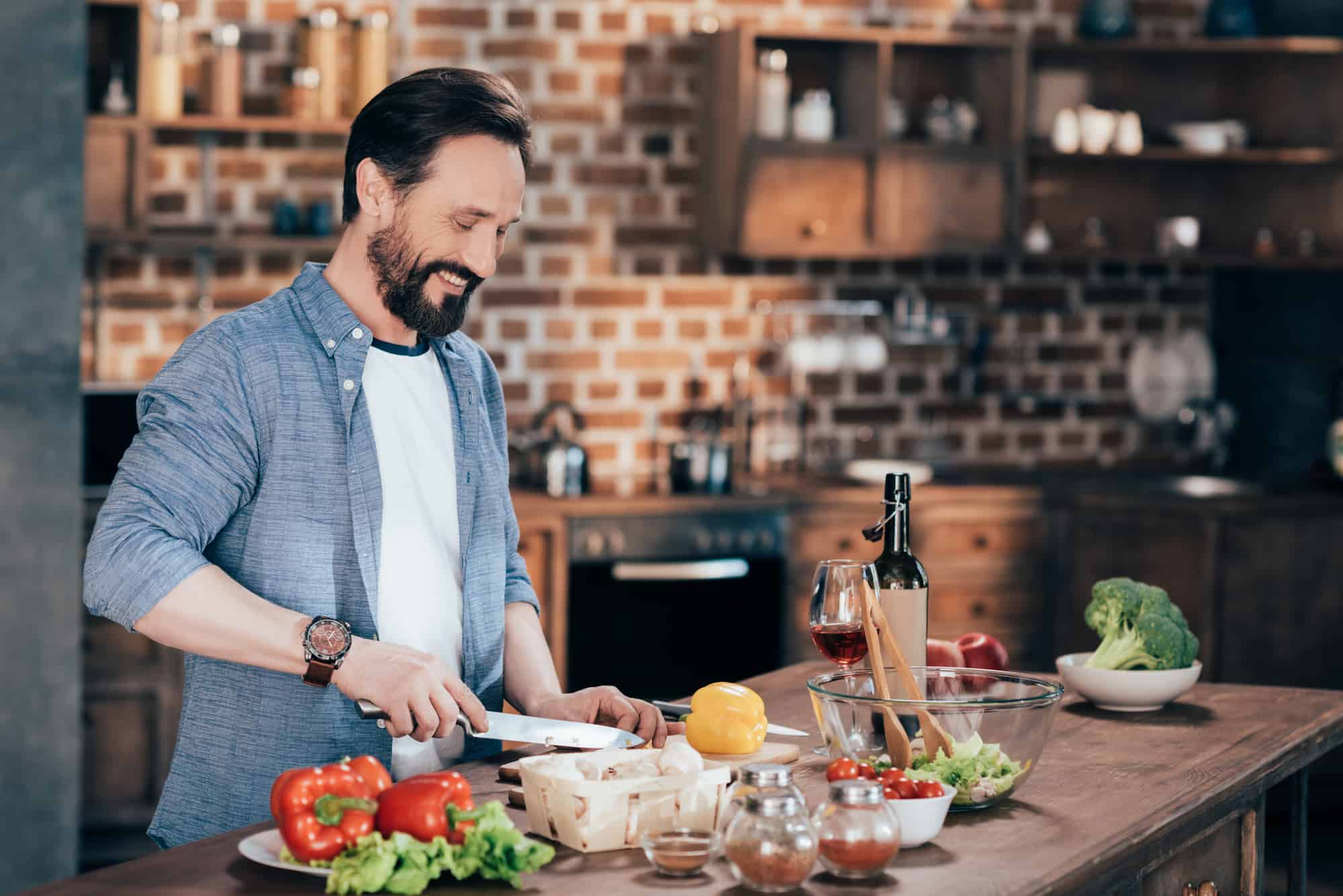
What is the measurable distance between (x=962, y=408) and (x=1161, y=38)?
145cm

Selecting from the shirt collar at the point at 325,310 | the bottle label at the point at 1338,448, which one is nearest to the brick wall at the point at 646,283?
the bottle label at the point at 1338,448

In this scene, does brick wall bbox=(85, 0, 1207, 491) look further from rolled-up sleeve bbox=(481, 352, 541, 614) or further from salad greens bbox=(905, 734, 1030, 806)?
salad greens bbox=(905, 734, 1030, 806)

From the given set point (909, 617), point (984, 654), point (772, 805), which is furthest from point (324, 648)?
point (984, 654)

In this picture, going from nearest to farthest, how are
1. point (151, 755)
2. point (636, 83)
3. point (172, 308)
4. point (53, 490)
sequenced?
point (53, 490), point (151, 755), point (172, 308), point (636, 83)

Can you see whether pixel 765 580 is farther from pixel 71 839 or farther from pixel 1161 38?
pixel 1161 38

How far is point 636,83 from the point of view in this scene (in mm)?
5480

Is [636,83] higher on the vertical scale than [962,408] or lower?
higher

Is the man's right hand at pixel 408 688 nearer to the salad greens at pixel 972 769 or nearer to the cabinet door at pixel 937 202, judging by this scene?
the salad greens at pixel 972 769

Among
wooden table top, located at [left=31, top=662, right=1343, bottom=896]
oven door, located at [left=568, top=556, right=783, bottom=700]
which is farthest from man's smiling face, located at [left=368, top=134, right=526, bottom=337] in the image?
oven door, located at [left=568, top=556, right=783, bottom=700]

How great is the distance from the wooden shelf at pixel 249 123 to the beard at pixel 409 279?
2757 mm

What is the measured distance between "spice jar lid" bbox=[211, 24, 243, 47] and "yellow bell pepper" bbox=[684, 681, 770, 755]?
133 inches

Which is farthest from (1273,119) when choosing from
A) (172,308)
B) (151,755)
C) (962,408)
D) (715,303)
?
(151,755)

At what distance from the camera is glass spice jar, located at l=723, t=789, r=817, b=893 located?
1593 millimetres

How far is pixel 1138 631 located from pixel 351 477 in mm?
1159
